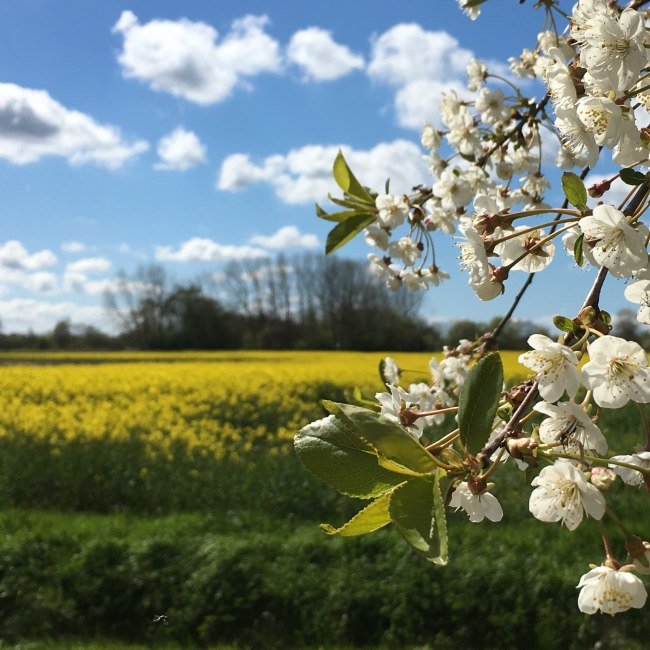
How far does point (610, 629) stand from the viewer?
3846 millimetres

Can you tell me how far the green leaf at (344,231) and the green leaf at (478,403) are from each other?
0.71 meters

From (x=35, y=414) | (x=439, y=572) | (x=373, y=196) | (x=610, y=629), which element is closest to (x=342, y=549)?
(x=439, y=572)

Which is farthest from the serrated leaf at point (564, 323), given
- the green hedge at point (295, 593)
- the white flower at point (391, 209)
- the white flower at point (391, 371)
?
the green hedge at point (295, 593)

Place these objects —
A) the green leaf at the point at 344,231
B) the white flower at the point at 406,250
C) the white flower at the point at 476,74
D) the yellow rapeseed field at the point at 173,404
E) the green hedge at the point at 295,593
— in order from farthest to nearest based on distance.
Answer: the yellow rapeseed field at the point at 173,404 → the green hedge at the point at 295,593 → the white flower at the point at 476,74 → the white flower at the point at 406,250 → the green leaf at the point at 344,231

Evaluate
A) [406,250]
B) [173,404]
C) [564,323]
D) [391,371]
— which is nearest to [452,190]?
[406,250]

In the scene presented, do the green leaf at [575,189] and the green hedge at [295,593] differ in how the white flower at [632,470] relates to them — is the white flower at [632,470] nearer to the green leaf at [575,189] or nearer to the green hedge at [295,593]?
the green leaf at [575,189]

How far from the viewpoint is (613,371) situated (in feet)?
2.21

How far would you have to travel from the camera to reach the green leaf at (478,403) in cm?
64

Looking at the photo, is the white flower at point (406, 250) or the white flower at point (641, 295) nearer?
the white flower at point (641, 295)

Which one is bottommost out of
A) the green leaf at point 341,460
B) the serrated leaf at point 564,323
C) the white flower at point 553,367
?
the green leaf at point 341,460

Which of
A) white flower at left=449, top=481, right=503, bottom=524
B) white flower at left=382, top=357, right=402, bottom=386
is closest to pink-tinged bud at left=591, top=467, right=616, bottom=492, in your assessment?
white flower at left=449, top=481, right=503, bottom=524

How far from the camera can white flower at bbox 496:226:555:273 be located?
0.87 metres

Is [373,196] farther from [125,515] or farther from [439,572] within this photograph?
[125,515]

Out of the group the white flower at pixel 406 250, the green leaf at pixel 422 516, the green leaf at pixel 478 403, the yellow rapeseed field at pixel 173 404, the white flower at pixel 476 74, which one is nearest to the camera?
the green leaf at pixel 422 516
